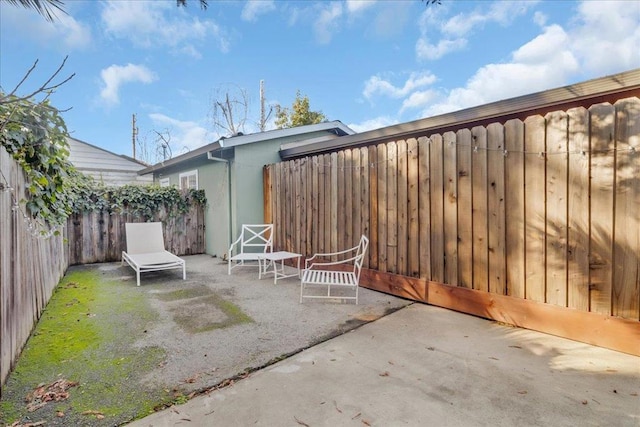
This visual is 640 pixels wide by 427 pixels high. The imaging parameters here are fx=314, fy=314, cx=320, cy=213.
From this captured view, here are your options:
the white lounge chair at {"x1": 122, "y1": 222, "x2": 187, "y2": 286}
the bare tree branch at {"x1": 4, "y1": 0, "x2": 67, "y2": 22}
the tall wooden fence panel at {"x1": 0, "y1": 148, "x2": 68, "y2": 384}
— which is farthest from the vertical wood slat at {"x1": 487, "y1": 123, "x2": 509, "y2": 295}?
the white lounge chair at {"x1": 122, "y1": 222, "x2": 187, "y2": 286}

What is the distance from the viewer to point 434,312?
4.02 metres

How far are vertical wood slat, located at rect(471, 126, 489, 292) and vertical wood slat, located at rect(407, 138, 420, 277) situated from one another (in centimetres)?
78

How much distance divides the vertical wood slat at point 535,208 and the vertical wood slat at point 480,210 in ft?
1.42

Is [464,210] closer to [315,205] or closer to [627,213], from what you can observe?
[627,213]

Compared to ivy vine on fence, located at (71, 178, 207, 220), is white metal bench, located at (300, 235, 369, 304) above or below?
below

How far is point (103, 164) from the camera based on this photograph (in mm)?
13539

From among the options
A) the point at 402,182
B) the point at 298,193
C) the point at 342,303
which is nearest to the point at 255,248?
the point at 298,193

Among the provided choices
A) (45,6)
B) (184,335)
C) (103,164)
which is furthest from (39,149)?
(103,164)

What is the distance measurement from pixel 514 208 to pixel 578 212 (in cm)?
57

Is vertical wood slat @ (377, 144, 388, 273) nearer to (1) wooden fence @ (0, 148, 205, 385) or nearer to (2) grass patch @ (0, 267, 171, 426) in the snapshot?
(2) grass patch @ (0, 267, 171, 426)

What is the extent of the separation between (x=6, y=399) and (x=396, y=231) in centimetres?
433

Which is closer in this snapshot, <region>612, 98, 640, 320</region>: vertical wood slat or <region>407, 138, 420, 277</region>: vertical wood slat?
<region>612, 98, 640, 320</region>: vertical wood slat

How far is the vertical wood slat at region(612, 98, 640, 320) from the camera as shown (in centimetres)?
274

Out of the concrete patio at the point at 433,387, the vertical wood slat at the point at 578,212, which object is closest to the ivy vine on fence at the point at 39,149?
the concrete patio at the point at 433,387
